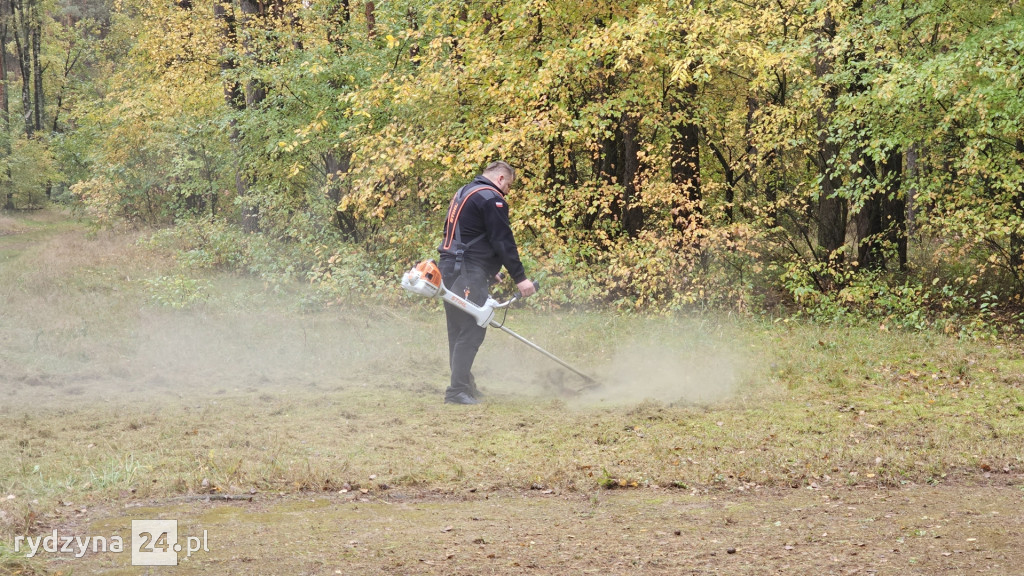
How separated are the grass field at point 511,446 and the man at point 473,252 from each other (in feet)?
1.58

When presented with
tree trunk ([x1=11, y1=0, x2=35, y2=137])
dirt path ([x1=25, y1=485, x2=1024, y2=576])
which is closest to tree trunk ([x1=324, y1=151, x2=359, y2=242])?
dirt path ([x1=25, y1=485, x2=1024, y2=576])

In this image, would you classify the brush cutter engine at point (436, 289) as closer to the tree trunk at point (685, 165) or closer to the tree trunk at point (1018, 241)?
the tree trunk at point (685, 165)

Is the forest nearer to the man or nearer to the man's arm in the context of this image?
the man

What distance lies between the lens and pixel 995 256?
12.3 m

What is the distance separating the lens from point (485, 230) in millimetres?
8000

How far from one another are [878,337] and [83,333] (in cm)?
992

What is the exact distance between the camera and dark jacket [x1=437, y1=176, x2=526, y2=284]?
7820 millimetres

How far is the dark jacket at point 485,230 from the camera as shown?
25.7 ft

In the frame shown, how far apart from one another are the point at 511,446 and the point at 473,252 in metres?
2.25

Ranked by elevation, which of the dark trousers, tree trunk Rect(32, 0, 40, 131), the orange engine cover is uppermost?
tree trunk Rect(32, 0, 40, 131)

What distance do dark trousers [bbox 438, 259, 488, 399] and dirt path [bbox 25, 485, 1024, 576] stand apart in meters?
2.83

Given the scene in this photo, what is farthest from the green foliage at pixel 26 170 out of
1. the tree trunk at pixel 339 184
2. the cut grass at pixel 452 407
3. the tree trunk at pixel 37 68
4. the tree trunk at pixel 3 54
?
the cut grass at pixel 452 407

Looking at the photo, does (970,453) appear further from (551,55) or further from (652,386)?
(551,55)

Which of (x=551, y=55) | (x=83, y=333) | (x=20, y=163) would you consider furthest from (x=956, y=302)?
(x=20, y=163)
